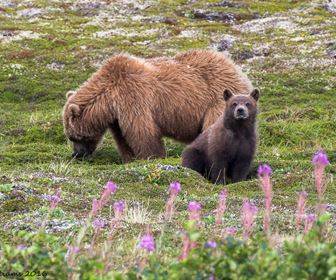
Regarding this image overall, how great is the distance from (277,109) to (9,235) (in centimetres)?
1869

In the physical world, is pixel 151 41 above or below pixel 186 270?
Answer: below

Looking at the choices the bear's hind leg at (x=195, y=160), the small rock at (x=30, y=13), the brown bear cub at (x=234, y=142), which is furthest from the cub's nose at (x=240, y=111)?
the small rock at (x=30, y=13)

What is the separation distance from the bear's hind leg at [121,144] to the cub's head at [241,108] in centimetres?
380

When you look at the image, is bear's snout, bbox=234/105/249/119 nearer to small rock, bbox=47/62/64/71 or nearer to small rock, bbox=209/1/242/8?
small rock, bbox=47/62/64/71

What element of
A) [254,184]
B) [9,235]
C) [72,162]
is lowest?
[72,162]

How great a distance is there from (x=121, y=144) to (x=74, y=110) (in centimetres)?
140

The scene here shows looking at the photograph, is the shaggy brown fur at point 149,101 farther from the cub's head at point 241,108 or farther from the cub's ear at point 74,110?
the cub's head at point 241,108

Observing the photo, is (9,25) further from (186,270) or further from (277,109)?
(186,270)

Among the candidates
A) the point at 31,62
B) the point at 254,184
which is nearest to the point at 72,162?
the point at 254,184

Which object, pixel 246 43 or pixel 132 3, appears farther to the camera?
A: pixel 132 3

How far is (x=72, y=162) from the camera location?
1677 cm

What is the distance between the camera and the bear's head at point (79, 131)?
17.1 metres

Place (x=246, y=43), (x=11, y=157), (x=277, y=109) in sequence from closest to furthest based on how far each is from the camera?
(x=11, y=157), (x=277, y=109), (x=246, y=43)

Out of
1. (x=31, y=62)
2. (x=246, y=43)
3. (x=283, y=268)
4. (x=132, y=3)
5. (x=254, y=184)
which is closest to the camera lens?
(x=283, y=268)
